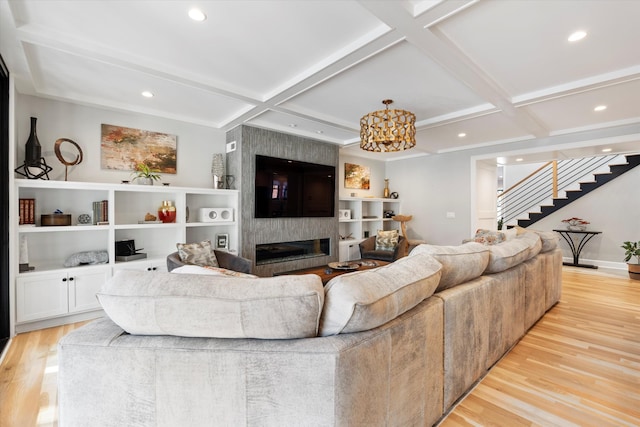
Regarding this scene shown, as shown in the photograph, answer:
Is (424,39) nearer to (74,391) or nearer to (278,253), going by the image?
(74,391)

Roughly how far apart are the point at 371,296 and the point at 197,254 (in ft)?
8.43

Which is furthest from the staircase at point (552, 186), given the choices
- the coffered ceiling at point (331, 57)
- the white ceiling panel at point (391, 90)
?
the white ceiling panel at point (391, 90)

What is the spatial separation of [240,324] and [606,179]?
→ 783cm

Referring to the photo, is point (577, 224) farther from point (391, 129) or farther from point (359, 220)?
point (391, 129)

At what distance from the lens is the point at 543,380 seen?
1.95 metres

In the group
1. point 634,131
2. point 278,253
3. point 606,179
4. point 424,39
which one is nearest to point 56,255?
point 278,253

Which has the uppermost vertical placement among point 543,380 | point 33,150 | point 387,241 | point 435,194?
point 33,150

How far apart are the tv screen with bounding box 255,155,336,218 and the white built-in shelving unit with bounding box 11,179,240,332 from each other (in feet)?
1.61

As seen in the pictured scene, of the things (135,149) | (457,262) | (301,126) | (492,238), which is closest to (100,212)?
(135,149)

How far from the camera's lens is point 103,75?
9.07ft

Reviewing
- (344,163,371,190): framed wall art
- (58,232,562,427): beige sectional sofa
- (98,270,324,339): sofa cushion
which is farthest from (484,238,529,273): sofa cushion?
(344,163,371,190): framed wall art

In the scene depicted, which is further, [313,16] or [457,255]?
[313,16]

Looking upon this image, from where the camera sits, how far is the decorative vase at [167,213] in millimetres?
3682

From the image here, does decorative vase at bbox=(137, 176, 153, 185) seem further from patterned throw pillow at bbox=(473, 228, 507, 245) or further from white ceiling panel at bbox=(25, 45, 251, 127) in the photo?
patterned throw pillow at bbox=(473, 228, 507, 245)
